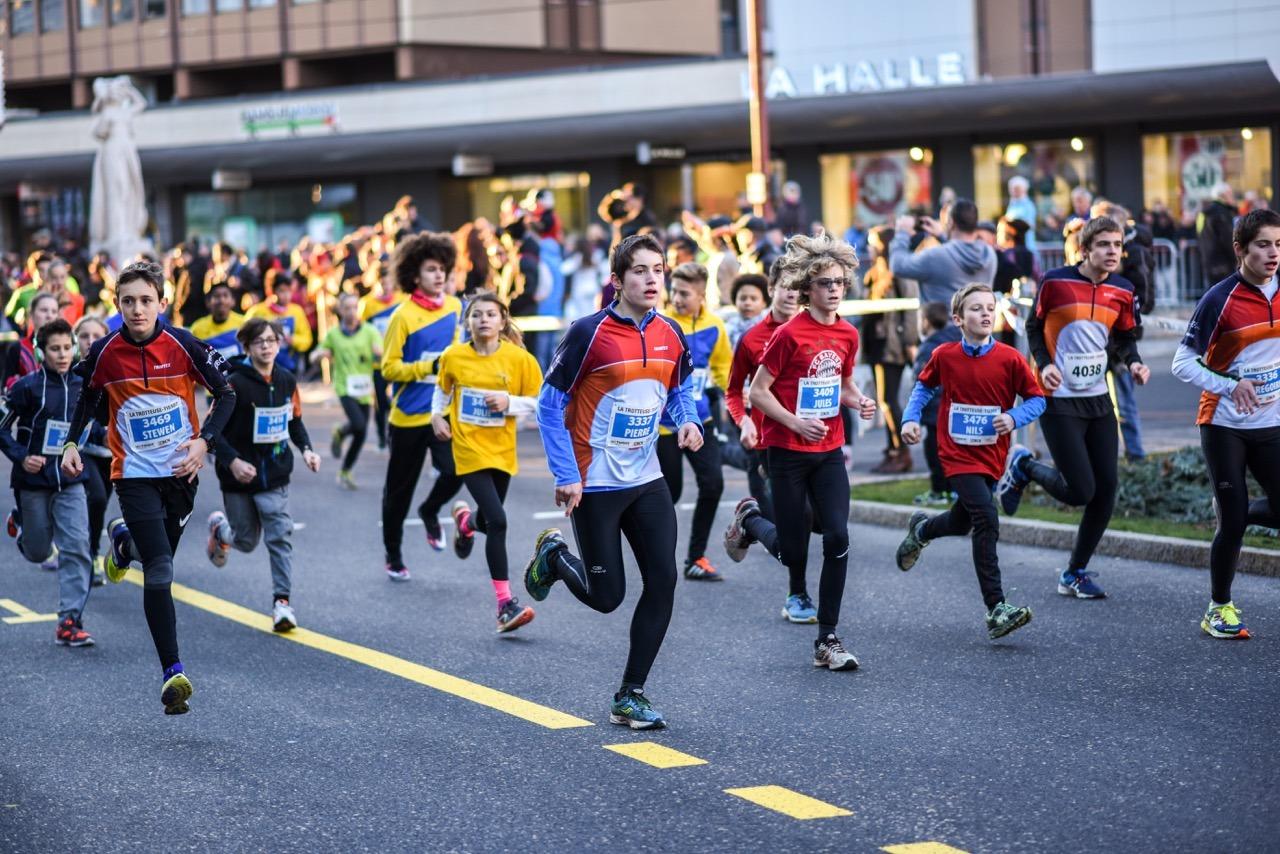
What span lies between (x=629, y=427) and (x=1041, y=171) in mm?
26801

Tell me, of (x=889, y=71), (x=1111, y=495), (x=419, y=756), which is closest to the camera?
(x=419, y=756)

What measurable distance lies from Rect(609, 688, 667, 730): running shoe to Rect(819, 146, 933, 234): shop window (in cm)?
2759

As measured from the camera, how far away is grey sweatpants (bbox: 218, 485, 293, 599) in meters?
9.68

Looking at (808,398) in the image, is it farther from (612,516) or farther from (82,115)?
(82,115)

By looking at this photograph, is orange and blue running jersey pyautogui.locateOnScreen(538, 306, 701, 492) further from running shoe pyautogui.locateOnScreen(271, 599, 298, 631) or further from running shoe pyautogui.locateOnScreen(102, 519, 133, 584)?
running shoe pyautogui.locateOnScreen(271, 599, 298, 631)

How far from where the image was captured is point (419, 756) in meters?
6.85

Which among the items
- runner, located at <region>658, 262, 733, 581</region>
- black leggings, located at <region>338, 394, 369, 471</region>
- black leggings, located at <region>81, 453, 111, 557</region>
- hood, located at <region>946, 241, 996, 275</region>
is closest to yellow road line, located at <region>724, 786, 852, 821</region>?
runner, located at <region>658, 262, 733, 581</region>

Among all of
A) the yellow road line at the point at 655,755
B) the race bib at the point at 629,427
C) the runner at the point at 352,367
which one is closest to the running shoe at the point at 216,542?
the race bib at the point at 629,427

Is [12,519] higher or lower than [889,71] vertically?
lower

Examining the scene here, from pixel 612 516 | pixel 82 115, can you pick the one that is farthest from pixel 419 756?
pixel 82 115

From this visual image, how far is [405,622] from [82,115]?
134 ft

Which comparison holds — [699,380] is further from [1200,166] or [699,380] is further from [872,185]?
[872,185]

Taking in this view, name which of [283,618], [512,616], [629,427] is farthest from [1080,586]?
[283,618]

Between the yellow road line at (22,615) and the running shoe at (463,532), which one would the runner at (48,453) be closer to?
the yellow road line at (22,615)
